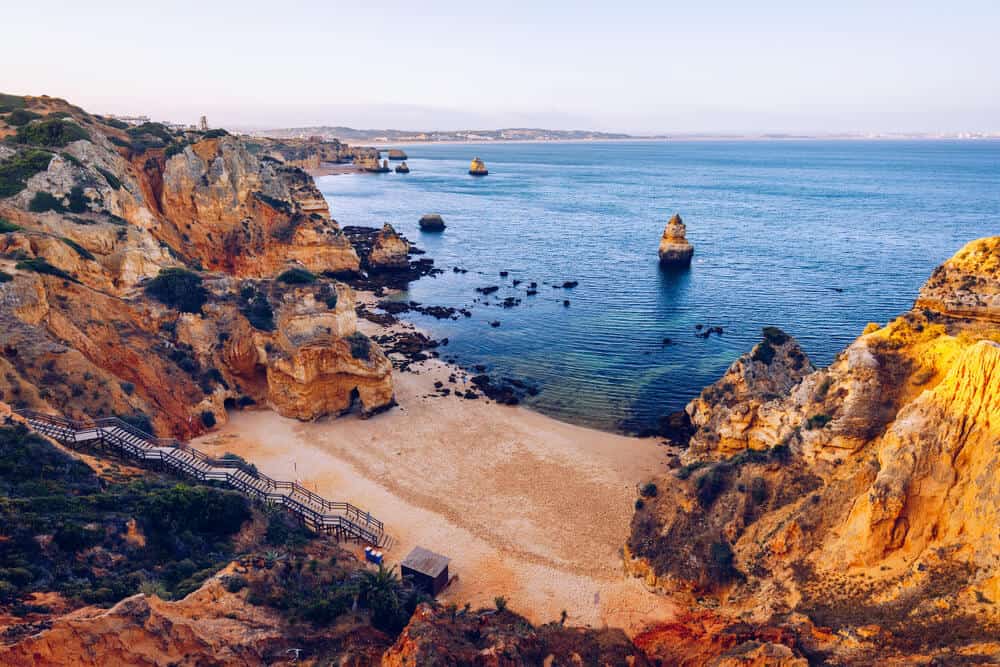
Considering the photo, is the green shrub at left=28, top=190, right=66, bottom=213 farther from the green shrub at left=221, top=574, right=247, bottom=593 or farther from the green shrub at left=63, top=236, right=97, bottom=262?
the green shrub at left=221, top=574, right=247, bottom=593

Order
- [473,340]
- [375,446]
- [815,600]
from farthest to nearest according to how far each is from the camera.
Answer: [473,340] → [375,446] → [815,600]

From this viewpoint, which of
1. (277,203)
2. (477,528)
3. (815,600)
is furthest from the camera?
(277,203)

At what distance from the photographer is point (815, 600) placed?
18062 millimetres

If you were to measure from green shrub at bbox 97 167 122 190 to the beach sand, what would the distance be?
22794 millimetres

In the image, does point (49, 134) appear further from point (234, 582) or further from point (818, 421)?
point (818, 421)

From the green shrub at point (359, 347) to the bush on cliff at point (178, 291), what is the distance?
9554 mm

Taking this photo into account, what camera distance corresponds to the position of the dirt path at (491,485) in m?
22.8

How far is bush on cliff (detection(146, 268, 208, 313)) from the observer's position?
120ft

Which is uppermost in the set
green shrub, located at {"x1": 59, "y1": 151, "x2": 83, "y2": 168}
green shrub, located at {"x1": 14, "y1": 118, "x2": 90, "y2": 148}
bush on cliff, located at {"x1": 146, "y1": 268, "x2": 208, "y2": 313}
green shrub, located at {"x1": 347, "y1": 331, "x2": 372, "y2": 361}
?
green shrub, located at {"x1": 14, "y1": 118, "x2": 90, "y2": 148}

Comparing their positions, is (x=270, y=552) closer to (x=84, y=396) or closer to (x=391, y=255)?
(x=84, y=396)

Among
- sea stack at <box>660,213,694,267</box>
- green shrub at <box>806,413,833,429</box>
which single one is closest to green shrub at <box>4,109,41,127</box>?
green shrub at <box>806,413,833,429</box>

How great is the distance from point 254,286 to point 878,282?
214ft

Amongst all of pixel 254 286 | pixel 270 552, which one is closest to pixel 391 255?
pixel 254 286

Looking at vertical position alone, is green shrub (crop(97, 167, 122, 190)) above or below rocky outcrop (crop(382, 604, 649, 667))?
above
